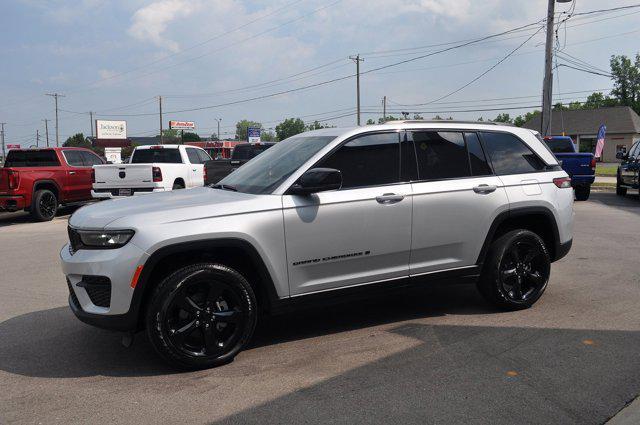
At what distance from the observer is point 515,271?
5.36 meters

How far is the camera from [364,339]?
468cm

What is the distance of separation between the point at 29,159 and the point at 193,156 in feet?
13.8

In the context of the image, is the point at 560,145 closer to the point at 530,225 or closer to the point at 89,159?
the point at 530,225

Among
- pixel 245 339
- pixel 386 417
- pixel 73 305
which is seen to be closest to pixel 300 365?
pixel 245 339

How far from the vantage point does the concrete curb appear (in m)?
3.18

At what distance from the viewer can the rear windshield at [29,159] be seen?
562 inches

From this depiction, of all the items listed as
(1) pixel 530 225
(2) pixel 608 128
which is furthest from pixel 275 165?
(2) pixel 608 128

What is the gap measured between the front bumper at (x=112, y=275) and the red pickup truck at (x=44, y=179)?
10780mm

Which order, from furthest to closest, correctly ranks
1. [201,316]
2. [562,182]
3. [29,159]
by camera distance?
[29,159] < [562,182] < [201,316]

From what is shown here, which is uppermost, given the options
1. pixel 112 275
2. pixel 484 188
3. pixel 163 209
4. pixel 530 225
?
pixel 484 188

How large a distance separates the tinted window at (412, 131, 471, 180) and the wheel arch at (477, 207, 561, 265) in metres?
0.58

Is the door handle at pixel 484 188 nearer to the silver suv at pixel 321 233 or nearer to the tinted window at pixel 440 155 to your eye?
the silver suv at pixel 321 233

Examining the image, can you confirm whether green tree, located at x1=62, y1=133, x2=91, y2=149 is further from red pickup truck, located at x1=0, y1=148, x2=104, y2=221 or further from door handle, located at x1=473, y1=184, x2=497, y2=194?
door handle, located at x1=473, y1=184, x2=497, y2=194

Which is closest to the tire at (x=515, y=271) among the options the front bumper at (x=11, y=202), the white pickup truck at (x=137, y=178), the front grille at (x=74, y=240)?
the front grille at (x=74, y=240)
